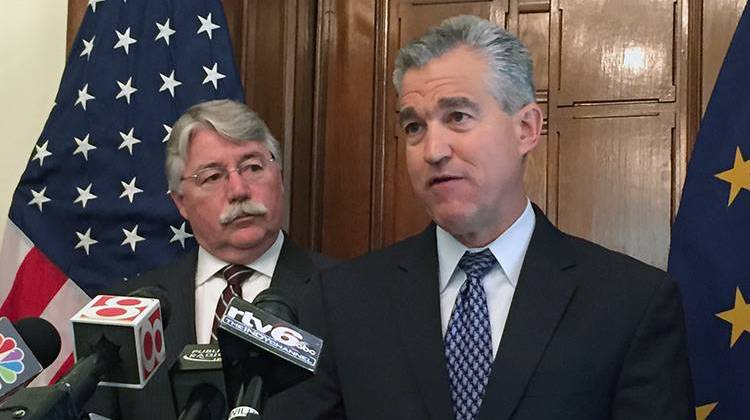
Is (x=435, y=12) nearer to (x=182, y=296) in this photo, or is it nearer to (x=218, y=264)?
(x=218, y=264)

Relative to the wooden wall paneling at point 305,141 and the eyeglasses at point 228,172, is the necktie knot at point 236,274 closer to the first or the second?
the eyeglasses at point 228,172

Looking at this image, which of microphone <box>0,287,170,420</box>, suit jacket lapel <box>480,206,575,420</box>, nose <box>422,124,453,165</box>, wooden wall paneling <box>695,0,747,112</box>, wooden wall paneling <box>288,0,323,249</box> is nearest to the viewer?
microphone <box>0,287,170,420</box>

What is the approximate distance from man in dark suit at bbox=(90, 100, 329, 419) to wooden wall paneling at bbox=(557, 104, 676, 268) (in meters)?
0.76

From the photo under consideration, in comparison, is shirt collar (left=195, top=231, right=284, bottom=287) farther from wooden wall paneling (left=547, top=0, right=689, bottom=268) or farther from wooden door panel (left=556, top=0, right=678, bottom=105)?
wooden door panel (left=556, top=0, right=678, bottom=105)

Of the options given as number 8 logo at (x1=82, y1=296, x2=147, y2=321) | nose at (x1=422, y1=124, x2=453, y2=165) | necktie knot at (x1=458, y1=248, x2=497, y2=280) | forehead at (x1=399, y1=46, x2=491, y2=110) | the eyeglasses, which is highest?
forehead at (x1=399, y1=46, x2=491, y2=110)

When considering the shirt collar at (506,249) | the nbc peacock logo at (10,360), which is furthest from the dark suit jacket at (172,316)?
the nbc peacock logo at (10,360)

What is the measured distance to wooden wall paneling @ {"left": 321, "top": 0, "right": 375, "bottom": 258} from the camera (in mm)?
3068

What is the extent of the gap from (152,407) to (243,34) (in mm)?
1225

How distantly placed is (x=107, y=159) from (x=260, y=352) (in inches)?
76.4

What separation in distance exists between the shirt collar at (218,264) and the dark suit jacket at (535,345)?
22.7 inches

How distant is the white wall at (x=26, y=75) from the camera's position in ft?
10.4

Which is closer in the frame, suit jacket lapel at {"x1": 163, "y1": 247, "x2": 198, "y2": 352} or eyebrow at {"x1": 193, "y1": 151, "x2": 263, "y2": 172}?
suit jacket lapel at {"x1": 163, "y1": 247, "x2": 198, "y2": 352}

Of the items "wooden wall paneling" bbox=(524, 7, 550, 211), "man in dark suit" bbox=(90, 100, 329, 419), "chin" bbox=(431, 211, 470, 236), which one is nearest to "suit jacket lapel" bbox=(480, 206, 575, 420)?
"chin" bbox=(431, 211, 470, 236)

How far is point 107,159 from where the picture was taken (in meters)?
2.93
